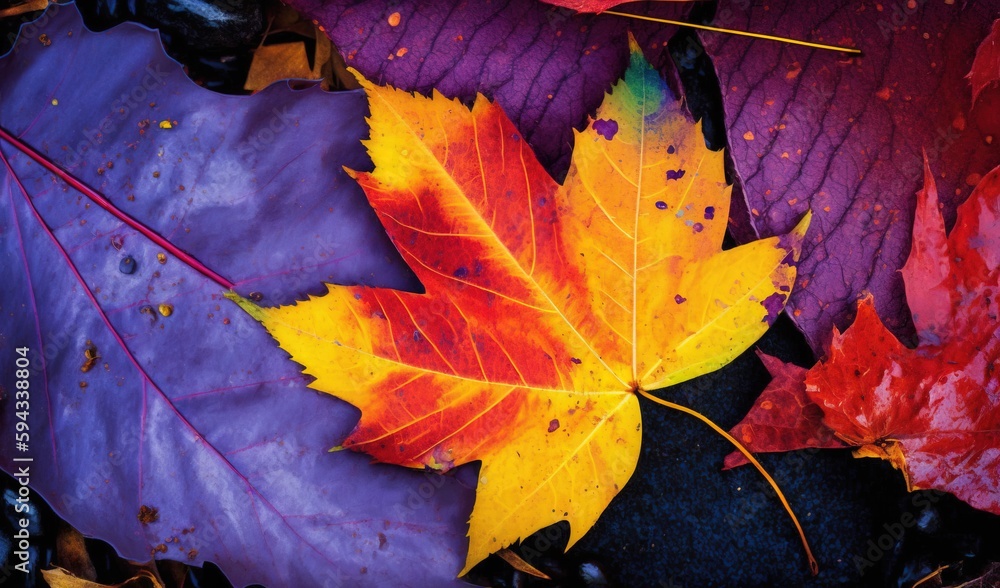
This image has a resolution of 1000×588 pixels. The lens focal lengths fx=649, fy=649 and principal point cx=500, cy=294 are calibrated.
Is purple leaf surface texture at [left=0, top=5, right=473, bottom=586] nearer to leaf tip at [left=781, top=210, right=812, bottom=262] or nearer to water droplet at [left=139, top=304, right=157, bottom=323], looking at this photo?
water droplet at [left=139, top=304, right=157, bottom=323]

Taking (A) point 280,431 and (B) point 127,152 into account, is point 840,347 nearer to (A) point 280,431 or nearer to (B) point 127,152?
(A) point 280,431

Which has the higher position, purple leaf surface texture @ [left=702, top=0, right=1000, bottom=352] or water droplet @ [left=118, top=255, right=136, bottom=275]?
purple leaf surface texture @ [left=702, top=0, right=1000, bottom=352]

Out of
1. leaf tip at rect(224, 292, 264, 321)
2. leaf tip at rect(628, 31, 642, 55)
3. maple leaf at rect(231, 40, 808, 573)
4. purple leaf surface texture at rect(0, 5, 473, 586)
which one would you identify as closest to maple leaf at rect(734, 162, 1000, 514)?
maple leaf at rect(231, 40, 808, 573)

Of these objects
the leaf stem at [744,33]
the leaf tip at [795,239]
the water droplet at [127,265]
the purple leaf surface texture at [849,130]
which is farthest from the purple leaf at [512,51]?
the water droplet at [127,265]

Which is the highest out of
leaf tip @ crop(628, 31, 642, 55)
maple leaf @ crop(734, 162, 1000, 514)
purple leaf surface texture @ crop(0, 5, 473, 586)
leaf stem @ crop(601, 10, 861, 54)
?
leaf stem @ crop(601, 10, 861, 54)

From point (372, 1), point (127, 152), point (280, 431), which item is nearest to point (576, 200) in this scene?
point (372, 1)

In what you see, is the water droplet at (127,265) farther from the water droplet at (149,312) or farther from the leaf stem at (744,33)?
the leaf stem at (744,33)
